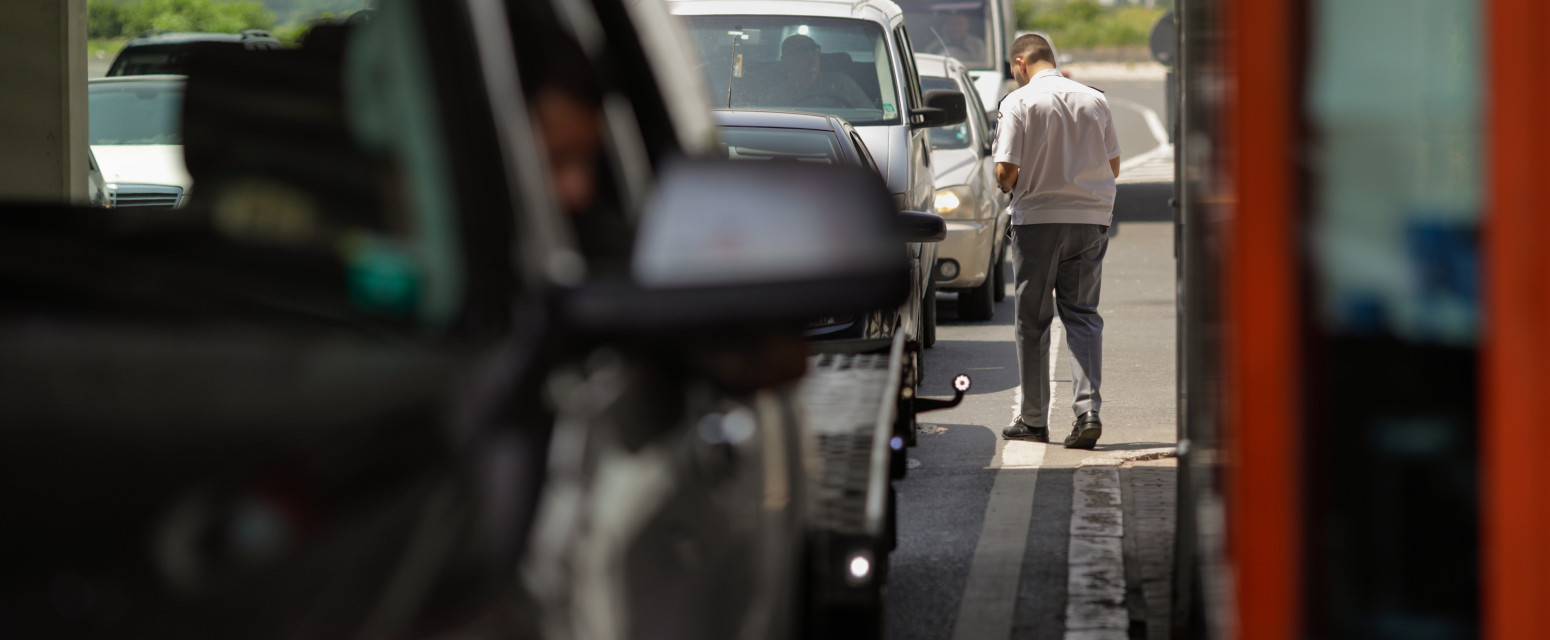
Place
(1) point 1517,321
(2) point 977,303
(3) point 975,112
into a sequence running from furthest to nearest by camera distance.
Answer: (3) point 975,112 → (2) point 977,303 → (1) point 1517,321

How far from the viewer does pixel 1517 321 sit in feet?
6.16

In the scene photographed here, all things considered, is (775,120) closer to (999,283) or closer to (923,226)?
(923,226)

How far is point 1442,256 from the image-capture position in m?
2.03

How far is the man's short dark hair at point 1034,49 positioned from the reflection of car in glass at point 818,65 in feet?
5.69

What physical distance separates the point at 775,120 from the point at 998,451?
1.91 m

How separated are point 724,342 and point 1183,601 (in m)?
2.21

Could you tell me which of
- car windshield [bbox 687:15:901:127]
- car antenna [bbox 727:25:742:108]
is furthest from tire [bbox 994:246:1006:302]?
car antenna [bbox 727:25:742:108]

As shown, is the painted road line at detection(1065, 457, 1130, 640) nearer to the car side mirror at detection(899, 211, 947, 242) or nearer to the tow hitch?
the tow hitch

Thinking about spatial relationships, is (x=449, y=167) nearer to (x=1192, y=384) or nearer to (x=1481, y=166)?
(x=1481, y=166)

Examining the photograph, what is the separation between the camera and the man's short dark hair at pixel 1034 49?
25.5 feet

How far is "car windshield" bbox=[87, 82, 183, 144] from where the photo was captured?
98.4 inches

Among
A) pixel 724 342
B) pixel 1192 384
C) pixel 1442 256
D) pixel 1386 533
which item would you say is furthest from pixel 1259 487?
pixel 1192 384

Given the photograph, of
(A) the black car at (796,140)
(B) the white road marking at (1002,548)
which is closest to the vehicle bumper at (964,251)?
(A) the black car at (796,140)

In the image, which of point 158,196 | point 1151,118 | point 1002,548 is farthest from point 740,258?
point 1151,118
